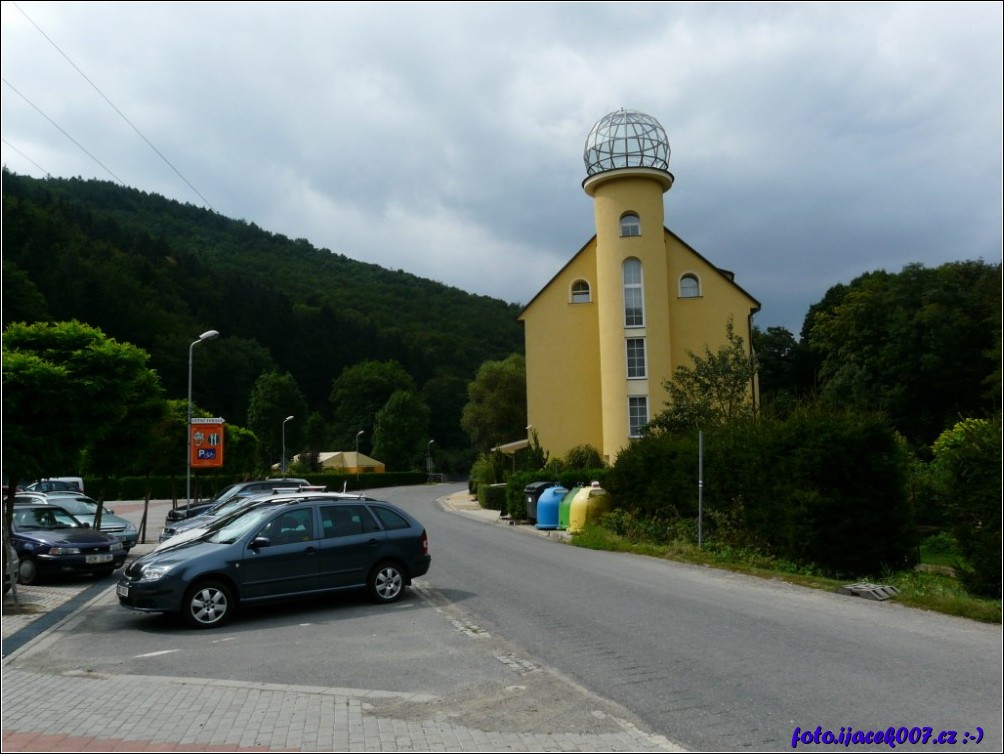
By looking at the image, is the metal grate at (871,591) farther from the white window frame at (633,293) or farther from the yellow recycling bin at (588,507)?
the white window frame at (633,293)

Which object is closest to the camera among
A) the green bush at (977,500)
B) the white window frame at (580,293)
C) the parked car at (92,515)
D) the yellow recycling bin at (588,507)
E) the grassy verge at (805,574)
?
the grassy verge at (805,574)

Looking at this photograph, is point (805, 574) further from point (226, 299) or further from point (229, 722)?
point (226, 299)

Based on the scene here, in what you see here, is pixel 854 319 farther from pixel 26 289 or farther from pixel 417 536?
pixel 26 289

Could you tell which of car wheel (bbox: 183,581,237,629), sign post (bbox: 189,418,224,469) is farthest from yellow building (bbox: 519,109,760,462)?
car wheel (bbox: 183,581,237,629)

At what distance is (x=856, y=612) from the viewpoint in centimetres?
1063

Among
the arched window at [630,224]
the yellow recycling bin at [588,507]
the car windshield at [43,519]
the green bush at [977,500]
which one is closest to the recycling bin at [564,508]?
the yellow recycling bin at [588,507]

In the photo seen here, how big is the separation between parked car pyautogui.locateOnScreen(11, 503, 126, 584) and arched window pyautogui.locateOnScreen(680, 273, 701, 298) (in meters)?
34.8

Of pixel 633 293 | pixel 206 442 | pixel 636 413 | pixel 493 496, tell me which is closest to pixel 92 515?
pixel 206 442

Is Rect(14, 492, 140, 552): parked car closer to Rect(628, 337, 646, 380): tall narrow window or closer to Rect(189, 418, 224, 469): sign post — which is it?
Rect(189, 418, 224, 469): sign post

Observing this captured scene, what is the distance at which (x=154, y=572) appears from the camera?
1048 cm

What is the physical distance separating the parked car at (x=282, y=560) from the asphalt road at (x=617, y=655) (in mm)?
362

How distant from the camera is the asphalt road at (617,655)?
620 cm

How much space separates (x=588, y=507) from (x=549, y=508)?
11.2 feet

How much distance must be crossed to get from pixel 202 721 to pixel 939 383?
51.4m
